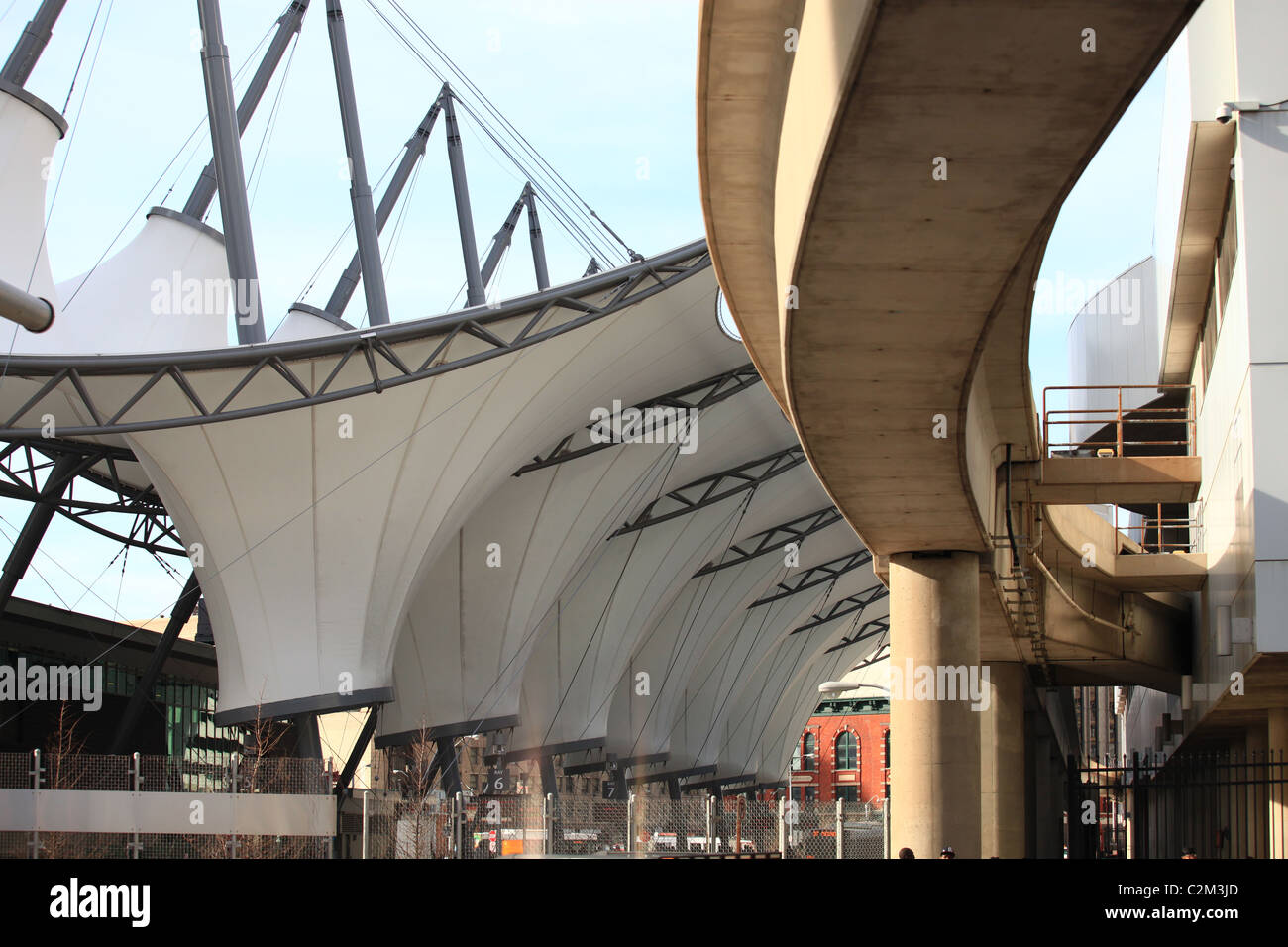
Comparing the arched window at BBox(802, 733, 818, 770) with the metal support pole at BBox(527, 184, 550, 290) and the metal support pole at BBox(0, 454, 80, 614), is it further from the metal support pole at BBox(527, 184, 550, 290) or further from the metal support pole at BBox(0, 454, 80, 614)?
the metal support pole at BBox(0, 454, 80, 614)

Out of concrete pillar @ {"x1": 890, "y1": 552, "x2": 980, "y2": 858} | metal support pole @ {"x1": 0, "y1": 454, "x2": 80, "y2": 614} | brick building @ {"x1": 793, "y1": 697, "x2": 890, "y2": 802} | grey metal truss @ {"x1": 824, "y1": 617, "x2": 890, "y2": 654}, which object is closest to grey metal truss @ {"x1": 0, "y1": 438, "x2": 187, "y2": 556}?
metal support pole @ {"x1": 0, "y1": 454, "x2": 80, "y2": 614}

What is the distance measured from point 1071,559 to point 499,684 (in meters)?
19.7

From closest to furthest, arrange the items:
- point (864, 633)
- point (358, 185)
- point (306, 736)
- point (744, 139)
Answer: point (744, 139) < point (306, 736) < point (358, 185) < point (864, 633)

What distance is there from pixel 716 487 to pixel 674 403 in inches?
389

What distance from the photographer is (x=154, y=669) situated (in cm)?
3794

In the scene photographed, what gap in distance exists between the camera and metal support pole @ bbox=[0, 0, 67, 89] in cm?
3127

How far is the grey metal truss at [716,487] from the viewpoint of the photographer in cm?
4841

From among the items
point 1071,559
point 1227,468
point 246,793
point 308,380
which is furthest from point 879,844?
point 308,380

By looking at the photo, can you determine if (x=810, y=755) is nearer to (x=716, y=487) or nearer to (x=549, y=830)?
(x=716, y=487)

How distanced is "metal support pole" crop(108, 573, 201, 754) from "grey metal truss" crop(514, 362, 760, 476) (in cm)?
994

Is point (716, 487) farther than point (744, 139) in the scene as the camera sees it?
Yes

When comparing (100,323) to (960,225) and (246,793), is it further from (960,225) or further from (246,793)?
(960,225)

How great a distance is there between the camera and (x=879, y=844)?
86.6ft

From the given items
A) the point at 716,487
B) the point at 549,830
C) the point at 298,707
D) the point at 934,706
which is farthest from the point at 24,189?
the point at 934,706
